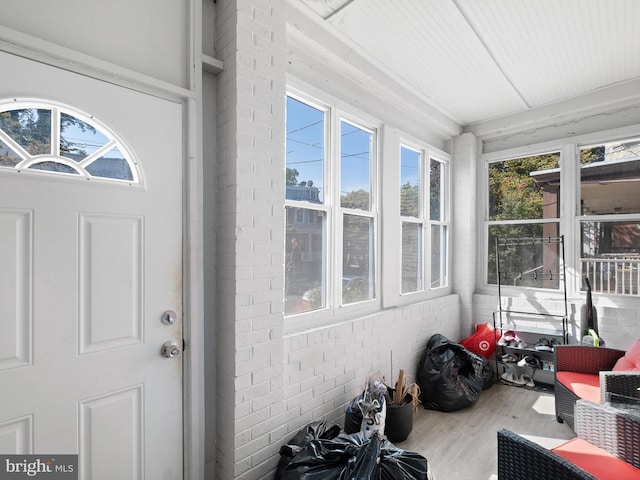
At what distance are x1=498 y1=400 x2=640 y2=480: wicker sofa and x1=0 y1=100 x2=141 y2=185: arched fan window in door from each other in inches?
80.4

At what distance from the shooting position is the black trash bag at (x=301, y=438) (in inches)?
72.5

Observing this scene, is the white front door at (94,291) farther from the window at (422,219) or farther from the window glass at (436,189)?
the window glass at (436,189)

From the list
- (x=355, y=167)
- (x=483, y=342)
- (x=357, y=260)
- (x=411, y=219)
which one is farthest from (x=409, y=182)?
(x=483, y=342)

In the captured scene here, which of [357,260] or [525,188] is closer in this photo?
[357,260]

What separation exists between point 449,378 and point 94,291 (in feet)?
9.28

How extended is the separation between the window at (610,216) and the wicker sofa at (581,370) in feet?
3.54

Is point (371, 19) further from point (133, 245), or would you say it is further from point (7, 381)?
point (7, 381)

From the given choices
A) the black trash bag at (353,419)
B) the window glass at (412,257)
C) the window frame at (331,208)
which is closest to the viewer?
the black trash bag at (353,419)

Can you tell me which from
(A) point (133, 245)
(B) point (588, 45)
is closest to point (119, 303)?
(A) point (133, 245)

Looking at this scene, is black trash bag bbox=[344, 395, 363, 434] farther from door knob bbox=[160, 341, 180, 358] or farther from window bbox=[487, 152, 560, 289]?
window bbox=[487, 152, 560, 289]

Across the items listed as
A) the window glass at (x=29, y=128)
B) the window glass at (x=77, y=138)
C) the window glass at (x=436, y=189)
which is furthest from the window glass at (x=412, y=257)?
the window glass at (x=29, y=128)

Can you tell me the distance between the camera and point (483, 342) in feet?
12.3

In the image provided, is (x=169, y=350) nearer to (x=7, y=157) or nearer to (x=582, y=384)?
(x=7, y=157)

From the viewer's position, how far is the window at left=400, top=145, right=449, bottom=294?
3.55 meters
